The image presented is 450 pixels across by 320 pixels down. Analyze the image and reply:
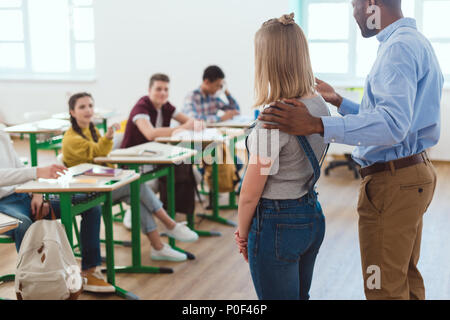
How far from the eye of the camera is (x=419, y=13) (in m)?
7.14

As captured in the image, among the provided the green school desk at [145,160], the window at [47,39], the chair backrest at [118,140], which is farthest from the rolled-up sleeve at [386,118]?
the window at [47,39]

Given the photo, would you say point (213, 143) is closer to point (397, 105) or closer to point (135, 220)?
point (135, 220)

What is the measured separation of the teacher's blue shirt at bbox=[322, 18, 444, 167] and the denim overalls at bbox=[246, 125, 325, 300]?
6.3 inches

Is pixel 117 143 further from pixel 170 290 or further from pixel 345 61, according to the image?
pixel 345 61

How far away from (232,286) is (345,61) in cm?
490

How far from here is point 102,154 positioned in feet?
12.3

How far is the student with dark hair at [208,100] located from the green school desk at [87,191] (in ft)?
6.84

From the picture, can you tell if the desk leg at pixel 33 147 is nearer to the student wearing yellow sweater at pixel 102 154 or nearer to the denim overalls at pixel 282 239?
the student wearing yellow sweater at pixel 102 154

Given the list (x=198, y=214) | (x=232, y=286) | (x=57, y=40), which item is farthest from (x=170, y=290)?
(x=57, y=40)

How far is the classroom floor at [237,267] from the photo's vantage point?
11.0 feet

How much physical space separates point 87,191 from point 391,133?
1.74 metres

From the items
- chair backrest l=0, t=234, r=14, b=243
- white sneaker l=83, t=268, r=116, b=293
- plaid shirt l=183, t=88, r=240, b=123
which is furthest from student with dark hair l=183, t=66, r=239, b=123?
chair backrest l=0, t=234, r=14, b=243

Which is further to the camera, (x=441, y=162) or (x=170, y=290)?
(x=441, y=162)

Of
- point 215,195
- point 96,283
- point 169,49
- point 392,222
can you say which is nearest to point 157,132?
point 215,195
